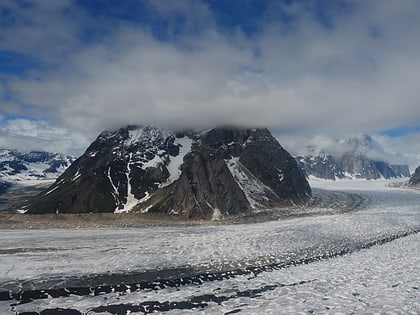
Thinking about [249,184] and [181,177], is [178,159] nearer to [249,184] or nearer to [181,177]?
[249,184]

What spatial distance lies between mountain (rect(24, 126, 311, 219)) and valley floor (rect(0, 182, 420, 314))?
141 ft

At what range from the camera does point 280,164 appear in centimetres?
13588

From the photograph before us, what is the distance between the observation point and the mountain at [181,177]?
3794 inches

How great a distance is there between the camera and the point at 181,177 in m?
99.8

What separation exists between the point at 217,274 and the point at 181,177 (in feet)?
224

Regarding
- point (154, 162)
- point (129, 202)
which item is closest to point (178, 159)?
point (154, 162)

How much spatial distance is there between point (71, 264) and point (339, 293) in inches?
1040

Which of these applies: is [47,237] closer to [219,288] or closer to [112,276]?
[112,276]

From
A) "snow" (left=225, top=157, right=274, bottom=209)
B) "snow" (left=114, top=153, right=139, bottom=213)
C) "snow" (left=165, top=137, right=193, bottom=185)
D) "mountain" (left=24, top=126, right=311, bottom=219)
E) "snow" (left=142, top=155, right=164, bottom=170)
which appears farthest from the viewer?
"snow" (left=142, top=155, right=164, bottom=170)

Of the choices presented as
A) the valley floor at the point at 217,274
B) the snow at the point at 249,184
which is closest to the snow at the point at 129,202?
the snow at the point at 249,184

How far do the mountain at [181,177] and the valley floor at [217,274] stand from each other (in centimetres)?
4297

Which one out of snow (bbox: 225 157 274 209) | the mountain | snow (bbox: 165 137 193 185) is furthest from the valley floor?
snow (bbox: 165 137 193 185)

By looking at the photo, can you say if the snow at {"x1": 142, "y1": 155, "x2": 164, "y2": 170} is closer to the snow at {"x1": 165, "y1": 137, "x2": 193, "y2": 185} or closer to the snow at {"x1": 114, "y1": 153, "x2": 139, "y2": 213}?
the snow at {"x1": 165, "y1": 137, "x2": 193, "y2": 185}

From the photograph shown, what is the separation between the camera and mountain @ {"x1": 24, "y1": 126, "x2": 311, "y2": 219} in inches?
3794
